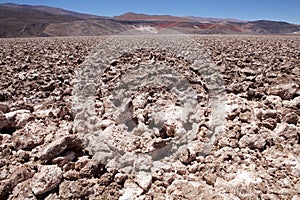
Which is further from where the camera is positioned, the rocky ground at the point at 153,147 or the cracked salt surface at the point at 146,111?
the cracked salt surface at the point at 146,111

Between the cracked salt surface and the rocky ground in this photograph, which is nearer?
the rocky ground


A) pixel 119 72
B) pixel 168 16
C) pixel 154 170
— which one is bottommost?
pixel 154 170

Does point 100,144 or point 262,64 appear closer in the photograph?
point 100,144

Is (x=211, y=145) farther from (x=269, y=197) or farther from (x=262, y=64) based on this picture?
(x=262, y=64)

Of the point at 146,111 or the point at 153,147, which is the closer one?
the point at 153,147

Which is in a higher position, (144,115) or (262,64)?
(262,64)

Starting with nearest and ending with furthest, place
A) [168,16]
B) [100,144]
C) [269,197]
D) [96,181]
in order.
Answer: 1. [269,197]
2. [96,181]
3. [100,144]
4. [168,16]

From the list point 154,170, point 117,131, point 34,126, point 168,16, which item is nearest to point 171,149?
point 154,170

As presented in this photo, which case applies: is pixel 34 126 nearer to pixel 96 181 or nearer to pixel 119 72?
pixel 96 181

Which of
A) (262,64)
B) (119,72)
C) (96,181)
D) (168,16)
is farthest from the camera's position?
(168,16)
